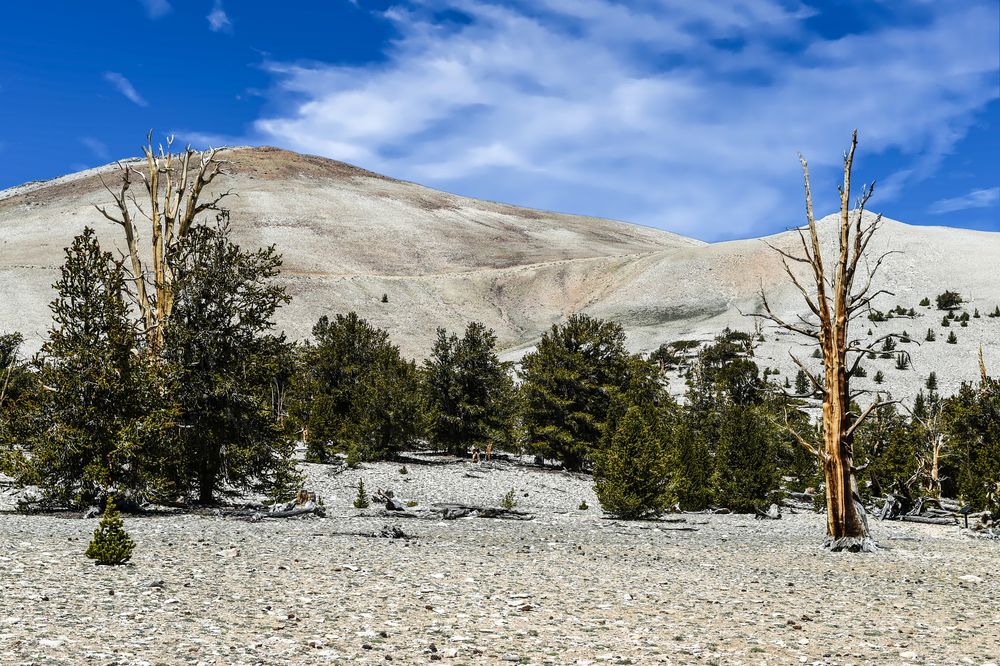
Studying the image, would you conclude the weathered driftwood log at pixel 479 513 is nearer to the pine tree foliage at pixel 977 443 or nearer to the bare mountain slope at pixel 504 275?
the pine tree foliage at pixel 977 443

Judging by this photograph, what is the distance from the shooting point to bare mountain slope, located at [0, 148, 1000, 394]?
85.6m

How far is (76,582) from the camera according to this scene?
930 centimetres

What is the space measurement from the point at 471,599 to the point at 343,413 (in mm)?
32763

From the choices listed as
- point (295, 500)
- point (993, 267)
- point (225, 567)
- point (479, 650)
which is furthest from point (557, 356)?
point (993, 267)

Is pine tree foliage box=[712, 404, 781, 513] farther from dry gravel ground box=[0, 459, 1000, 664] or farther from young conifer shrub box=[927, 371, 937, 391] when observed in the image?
young conifer shrub box=[927, 371, 937, 391]

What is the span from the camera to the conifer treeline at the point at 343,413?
716 inches

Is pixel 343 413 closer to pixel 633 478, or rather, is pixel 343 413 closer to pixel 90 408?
pixel 633 478

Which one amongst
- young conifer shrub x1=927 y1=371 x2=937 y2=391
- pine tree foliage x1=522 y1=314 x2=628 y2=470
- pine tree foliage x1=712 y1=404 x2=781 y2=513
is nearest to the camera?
pine tree foliage x1=712 y1=404 x2=781 y2=513

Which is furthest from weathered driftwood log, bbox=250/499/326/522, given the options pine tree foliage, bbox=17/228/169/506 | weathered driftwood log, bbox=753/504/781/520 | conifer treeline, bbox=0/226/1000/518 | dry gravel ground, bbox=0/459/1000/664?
weathered driftwood log, bbox=753/504/781/520

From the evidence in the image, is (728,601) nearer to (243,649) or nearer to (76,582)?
(243,649)

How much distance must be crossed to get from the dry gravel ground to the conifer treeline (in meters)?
2.77

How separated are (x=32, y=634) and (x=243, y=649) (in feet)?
6.31

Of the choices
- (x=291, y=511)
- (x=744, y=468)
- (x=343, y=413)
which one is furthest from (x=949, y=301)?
(x=291, y=511)

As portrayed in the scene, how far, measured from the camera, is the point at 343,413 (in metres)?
41.3
